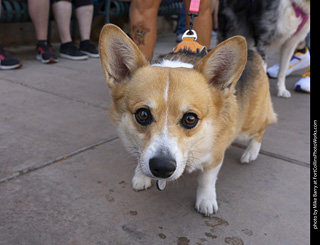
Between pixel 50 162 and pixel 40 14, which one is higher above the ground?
pixel 40 14

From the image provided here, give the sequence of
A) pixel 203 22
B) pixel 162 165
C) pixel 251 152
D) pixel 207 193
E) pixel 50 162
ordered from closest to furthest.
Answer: pixel 162 165 < pixel 207 193 < pixel 50 162 < pixel 251 152 < pixel 203 22

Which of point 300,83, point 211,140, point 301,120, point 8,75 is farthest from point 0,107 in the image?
point 300,83

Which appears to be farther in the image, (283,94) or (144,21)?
(283,94)

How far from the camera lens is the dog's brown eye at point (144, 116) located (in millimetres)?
1977

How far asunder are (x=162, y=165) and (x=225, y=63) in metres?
0.82

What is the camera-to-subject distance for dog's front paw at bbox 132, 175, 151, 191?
2.46m

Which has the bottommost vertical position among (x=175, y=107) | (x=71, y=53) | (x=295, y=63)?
(x=71, y=53)

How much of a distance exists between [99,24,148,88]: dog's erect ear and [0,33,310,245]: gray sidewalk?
2.72 ft

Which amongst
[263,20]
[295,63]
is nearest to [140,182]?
[263,20]

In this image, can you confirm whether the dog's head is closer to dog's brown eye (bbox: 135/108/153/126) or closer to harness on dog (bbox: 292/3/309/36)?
dog's brown eye (bbox: 135/108/153/126)

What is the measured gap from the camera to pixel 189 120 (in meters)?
2.01

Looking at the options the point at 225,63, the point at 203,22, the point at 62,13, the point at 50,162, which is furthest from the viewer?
the point at 62,13

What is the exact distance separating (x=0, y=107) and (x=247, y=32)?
128 inches

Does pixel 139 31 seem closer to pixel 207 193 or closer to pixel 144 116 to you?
pixel 144 116
